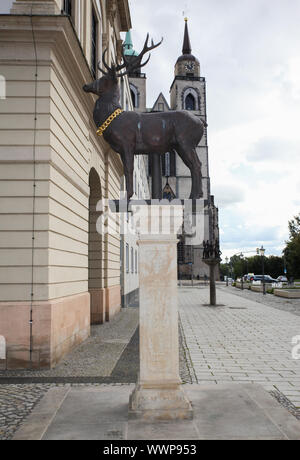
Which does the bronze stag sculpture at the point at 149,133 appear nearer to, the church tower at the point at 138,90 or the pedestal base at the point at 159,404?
the pedestal base at the point at 159,404

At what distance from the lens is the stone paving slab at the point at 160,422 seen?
3.93 m

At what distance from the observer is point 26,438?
12.8 feet

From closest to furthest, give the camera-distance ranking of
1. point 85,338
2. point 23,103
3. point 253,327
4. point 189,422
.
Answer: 1. point 189,422
2. point 23,103
3. point 85,338
4. point 253,327

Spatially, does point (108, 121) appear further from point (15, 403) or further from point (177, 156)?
point (177, 156)

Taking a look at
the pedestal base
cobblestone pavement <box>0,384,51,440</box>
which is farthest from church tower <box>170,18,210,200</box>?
the pedestal base

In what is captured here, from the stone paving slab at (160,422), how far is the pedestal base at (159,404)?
101 mm

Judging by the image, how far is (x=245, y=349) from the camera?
8.97 metres

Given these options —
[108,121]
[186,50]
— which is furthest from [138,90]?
[108,121]

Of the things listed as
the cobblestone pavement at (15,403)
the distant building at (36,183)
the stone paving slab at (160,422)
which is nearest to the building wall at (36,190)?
the distant building at (36,183)

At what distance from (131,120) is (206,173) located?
6003cm

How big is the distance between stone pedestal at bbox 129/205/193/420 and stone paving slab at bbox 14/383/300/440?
0.86 ft

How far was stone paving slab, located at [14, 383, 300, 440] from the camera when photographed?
3.93m

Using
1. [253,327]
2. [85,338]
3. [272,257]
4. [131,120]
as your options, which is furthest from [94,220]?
[272,257]
